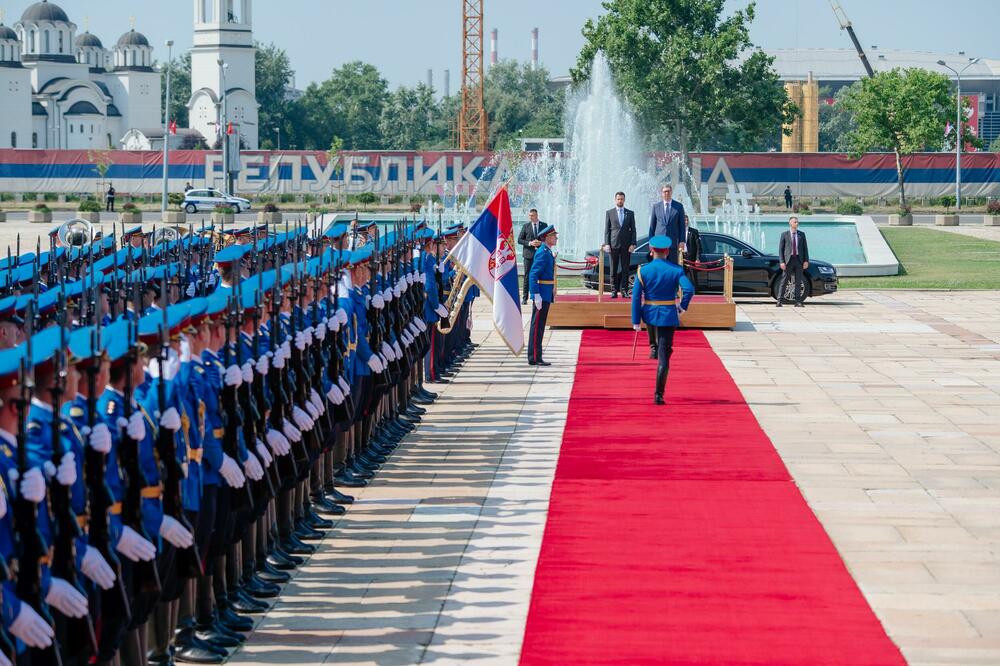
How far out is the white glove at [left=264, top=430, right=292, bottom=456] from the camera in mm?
8398

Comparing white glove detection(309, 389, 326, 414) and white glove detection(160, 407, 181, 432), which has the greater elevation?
white glove detection(160, 407, 181, 432)

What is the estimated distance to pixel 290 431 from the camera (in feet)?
28.5

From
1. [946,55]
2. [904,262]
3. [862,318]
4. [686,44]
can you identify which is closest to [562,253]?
[904,262]

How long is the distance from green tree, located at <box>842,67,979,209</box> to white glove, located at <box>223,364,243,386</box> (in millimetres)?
70325

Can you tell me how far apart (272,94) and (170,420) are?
125155 mm

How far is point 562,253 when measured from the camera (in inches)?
1475

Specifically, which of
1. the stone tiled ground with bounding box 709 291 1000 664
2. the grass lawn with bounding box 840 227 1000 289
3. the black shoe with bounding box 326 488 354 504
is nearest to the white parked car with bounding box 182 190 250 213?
the grass lawn with bounding box 840 227 1000 289

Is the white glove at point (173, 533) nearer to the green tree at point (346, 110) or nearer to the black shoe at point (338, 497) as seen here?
the black shoe at point (338, 497)

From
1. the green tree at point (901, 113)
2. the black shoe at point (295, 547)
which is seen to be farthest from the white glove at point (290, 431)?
the green tree at point (901, 113)

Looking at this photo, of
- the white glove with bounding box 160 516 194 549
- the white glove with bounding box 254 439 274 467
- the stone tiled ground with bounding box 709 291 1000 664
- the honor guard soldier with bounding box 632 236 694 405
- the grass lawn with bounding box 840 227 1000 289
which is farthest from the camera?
the grass lawn with bounding box 840 227 1000 289

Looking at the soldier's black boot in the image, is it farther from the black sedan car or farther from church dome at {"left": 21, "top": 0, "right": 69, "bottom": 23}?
church dome at {"left": 21, "top": 0, "right": 69, "bottom": 23}

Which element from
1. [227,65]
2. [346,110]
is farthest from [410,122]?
[227,65]

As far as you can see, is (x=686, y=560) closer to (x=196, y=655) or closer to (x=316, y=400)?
(x=316, y=400)

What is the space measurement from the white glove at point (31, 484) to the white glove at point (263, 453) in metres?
2.71
